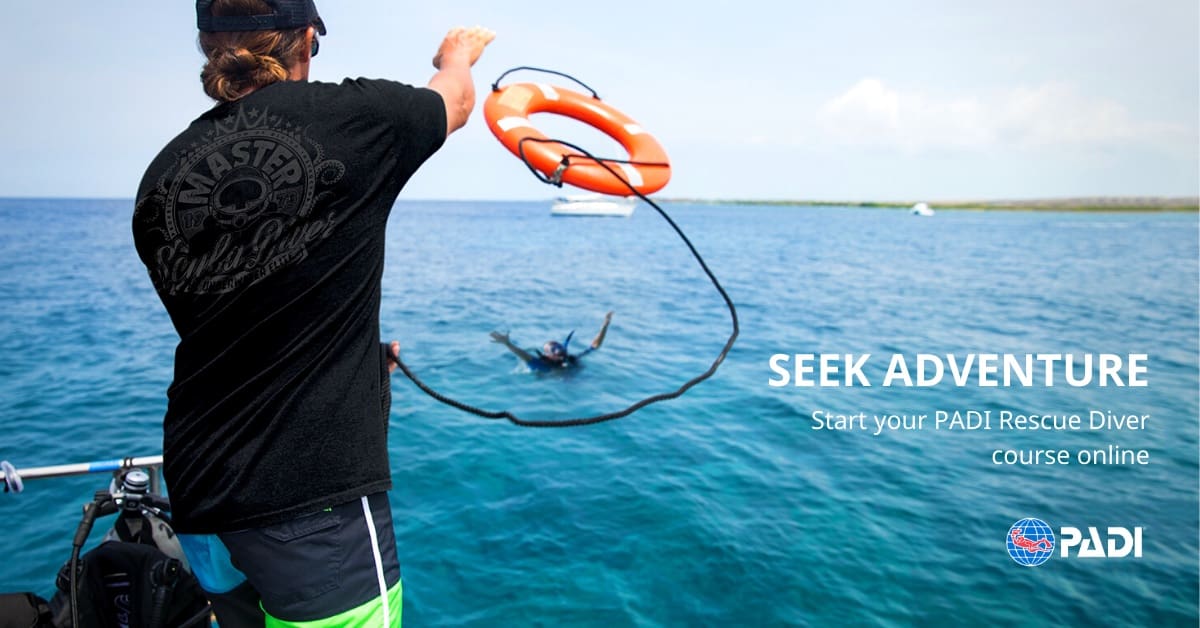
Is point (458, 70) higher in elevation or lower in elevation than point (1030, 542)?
higher

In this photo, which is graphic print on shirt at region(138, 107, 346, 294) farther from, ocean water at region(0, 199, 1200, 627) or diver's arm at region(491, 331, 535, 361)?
diver's arm at region(491, 331, 535, 361)

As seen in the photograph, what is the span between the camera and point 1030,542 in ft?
20.6

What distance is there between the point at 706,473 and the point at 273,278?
6.82 metres

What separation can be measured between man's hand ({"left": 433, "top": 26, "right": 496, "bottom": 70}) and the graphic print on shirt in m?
0.62

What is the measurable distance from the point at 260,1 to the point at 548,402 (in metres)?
8.79

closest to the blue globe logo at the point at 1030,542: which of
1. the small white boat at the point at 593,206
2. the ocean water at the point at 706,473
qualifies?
the ocean water at the point at 706,473

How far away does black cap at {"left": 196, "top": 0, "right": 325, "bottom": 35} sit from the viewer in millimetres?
1414

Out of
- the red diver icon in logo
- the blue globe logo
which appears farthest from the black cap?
the red diver icon in logo

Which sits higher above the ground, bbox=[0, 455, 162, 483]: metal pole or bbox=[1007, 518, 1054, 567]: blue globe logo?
bbox=[0, 455, 162, 483]: metal pole

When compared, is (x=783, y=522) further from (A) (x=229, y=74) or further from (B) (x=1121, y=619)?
(A) (x=229, y=74)

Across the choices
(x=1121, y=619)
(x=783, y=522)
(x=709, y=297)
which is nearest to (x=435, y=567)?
(x=783, y=522)

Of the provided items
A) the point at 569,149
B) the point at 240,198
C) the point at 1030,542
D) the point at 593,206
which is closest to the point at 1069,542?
the point at 1030,542

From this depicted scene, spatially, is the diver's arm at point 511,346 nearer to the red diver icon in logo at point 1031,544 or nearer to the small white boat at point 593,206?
the red diver icon in logo at point 1031,544

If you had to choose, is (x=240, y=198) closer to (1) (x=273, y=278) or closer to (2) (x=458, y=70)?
(1) (x=273, y=278)
